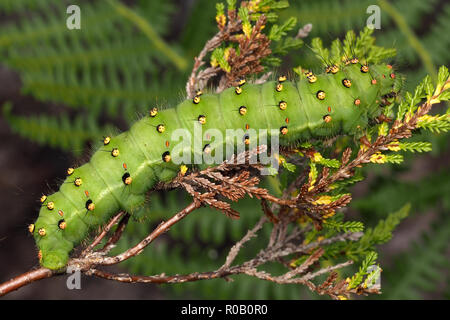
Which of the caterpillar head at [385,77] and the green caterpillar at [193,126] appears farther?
the caterpillar head at [385,77]

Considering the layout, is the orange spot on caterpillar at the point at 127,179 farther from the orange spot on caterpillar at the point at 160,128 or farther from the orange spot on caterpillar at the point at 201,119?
the orange spot on caterpillar at the point at 201,119

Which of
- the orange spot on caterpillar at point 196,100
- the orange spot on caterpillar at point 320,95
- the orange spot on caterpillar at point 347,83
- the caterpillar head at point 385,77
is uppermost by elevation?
the caterpillar head at point 385,77

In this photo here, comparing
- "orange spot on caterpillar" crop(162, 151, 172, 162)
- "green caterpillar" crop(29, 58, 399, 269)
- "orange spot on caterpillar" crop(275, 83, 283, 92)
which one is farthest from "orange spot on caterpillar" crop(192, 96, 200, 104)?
"orange spot on caterpillar" crop(275, 83, 283, 92)

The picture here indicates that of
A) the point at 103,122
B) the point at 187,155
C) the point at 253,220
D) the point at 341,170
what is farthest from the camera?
the point at 103,122

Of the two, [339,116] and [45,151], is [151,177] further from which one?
[45,151]

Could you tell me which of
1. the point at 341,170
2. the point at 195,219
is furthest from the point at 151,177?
the point at 195,219

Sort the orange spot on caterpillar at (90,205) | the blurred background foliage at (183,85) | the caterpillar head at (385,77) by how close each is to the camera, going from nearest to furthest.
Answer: the orange spot on caterpillar at (90,205) < the caterpillar head at (385,77) < the blurred background foliage at (183,85)

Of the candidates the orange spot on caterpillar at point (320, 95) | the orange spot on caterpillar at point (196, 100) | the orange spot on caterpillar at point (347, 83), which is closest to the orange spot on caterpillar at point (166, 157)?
the orange spot on caterpillar at point (196, 100)
